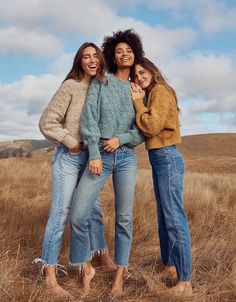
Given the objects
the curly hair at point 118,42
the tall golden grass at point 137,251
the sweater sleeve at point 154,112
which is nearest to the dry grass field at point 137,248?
the tall golden grass at point 137,251

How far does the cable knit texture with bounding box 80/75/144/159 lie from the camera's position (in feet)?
11.4

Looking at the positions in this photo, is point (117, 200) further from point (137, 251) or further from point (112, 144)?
point (137, 251)

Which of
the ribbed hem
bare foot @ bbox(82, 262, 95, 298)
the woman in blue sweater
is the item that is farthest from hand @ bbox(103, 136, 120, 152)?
bare foot @ bbox(82, 262, 95, 298)

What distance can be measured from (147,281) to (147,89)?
182cm

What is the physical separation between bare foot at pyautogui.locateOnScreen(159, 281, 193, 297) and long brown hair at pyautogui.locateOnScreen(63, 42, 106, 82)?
1.99 meters

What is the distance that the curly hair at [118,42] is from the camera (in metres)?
3.74

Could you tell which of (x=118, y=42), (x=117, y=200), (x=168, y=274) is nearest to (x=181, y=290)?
(x=168, y=274)

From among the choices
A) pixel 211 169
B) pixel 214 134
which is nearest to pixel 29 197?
pixel 211 169

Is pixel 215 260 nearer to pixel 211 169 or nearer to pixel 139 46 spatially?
pixel 139 46

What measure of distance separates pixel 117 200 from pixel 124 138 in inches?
23.0

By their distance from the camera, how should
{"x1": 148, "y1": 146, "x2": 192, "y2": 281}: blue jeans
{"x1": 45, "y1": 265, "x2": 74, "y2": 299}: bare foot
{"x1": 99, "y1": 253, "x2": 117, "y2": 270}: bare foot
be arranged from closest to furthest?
{"x1": 45, "y1": 265, "x2": 74, "y2": 299}: bare foot < {"x1": 148, "y1": 146, "x2": 192, "y2": 281}: blue jeans < {"x1": 99, "y1": 253, "x2": 117, "y2": 270}: bare foot

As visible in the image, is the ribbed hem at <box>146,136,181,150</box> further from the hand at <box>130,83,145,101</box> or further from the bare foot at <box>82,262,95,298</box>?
the bare foot at <box>82,262,95,298</box>

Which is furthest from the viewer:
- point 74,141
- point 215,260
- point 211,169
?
point 211,169

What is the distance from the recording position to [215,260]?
435 centimetres
